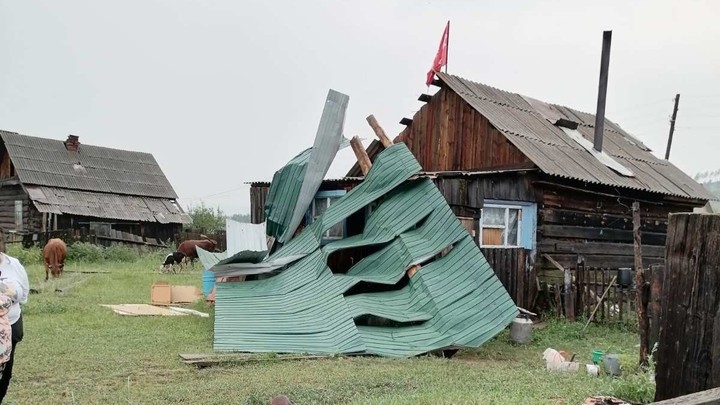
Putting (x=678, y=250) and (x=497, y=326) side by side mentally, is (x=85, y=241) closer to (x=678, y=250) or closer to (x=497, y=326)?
(x=497, y=326)

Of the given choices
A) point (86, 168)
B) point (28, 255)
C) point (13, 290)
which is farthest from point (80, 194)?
point (13, 290)

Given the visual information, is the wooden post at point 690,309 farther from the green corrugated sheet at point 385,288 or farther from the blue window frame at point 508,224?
the blue window frame at point 508,224

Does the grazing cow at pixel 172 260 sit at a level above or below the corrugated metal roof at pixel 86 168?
below

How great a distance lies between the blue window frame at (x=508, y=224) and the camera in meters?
13.9

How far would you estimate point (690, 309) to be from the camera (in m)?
2.57

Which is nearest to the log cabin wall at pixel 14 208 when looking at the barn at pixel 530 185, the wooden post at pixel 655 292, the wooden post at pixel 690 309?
the barn at pixel 530 185

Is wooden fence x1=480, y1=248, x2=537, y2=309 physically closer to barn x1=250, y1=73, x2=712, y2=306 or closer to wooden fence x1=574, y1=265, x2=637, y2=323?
barn x1=250, y1=73, x2=712, y2=306

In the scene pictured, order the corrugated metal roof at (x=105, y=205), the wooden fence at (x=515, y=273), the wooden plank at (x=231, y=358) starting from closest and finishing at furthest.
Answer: the wooden plank at (x=231, y=358) < the wooden fence at (x=515, y=273) < the corrugated metal roof at (x=105, y=205)

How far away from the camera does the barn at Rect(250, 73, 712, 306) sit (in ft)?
45.1

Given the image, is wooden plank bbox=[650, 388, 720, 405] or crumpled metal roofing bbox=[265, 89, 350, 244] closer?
wooden plank bbox=[650, 388, 720, 405]

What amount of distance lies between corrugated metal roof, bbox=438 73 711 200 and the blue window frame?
1.13 metres

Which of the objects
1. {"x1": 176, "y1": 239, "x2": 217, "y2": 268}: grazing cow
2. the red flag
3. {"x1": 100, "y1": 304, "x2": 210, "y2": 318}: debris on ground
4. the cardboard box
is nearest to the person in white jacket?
{"x1": 100, "y1": 304, "x2": 210, "y2": 318}: debris on ground

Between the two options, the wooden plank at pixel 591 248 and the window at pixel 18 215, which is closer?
the wooden plank at pixel 591 248

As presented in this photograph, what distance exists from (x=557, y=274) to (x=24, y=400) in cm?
1075
